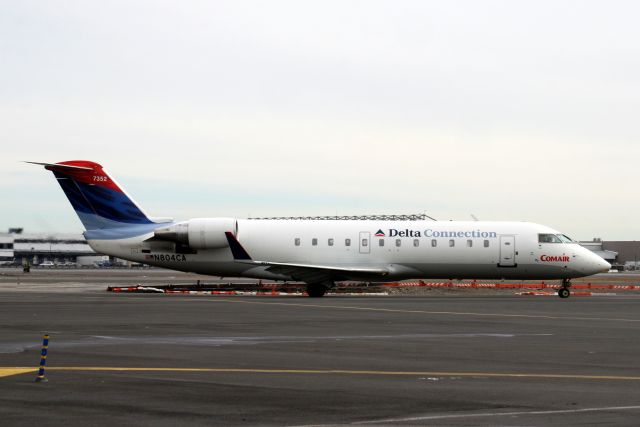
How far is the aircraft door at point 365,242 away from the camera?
46969mm

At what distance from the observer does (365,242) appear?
154ft

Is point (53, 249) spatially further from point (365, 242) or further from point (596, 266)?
point (596, 266)

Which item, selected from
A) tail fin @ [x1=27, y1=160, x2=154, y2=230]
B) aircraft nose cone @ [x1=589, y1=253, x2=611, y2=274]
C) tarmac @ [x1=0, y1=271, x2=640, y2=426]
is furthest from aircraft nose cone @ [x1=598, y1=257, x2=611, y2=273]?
tail fin @ [x1=27, y1=160, x2=154, y2=230]

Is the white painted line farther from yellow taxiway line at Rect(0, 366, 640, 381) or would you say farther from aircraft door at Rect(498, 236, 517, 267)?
aircraft door at Rect(498, 236, 517, 267)

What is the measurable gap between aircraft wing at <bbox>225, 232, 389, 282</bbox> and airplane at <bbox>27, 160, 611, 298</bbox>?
58 mm

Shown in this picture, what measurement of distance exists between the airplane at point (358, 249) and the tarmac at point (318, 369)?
1543 cm

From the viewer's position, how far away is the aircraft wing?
44969 millimetres

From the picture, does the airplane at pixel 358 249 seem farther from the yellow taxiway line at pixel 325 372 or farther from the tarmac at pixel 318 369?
the yellow taxiway line at pixel 325 372

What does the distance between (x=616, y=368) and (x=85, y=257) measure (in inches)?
6616

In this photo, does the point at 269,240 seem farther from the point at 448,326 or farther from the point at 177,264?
the point at 448,326

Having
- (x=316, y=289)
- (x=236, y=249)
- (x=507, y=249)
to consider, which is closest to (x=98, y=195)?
(x=236, y=249)

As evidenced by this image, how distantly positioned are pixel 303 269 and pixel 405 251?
531 centimetres

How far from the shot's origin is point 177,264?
4772 cm

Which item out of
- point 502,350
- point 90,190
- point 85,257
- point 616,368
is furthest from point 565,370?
point 85,257
